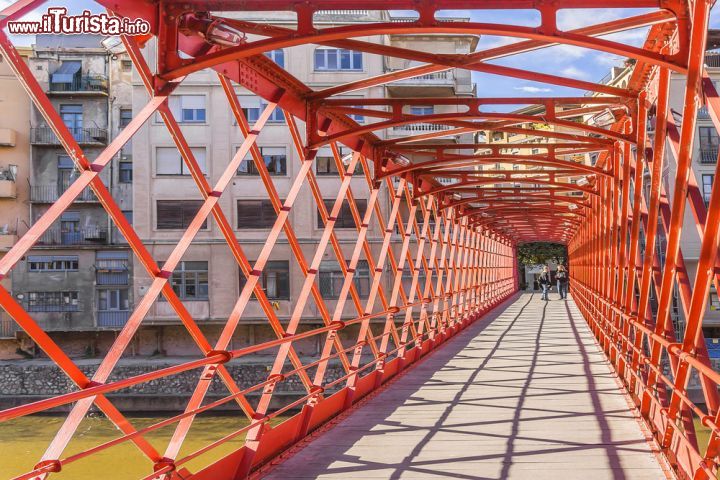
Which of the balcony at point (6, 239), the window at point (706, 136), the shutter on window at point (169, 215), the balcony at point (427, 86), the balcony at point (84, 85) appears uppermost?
the balcony at point (84, 85)

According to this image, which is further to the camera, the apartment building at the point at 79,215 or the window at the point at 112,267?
the window at the point at 112,267

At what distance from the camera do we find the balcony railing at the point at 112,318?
32.6m

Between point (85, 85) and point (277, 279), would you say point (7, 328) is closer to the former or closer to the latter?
point (85, 85)

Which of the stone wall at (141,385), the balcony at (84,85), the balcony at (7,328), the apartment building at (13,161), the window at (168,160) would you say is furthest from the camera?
the balcony at (84,85)

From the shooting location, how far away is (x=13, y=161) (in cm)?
3506

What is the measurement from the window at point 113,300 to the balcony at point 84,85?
9.03 meters

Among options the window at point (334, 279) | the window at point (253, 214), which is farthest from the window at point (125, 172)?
the window at point (334, 279)

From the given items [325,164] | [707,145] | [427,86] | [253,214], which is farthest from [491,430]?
[707,145]

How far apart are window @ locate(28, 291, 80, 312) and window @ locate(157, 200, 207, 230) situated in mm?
5399

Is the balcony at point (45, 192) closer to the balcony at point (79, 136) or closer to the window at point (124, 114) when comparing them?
the balcony at point (79, 136)

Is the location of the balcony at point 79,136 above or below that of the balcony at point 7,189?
above

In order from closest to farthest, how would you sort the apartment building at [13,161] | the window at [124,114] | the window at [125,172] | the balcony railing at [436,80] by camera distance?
the balcony railing at [436,80]
the apartment building at [13,161]
the window at [125,172]
the window at [124,114]

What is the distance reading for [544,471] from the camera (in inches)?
231

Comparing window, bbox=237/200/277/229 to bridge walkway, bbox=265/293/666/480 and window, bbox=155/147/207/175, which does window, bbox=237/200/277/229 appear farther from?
bridge walkway, bbox=265/293/666/480
